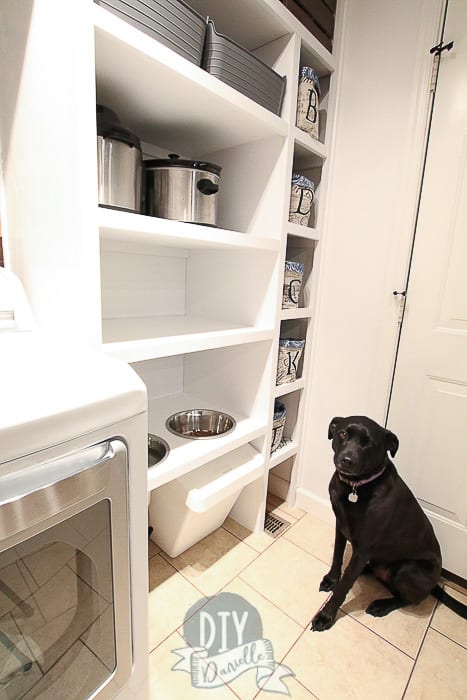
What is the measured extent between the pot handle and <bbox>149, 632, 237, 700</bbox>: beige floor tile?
1.46m

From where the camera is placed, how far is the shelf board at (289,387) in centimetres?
147

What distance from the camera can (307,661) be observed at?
105cm

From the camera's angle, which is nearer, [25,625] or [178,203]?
[25,625]

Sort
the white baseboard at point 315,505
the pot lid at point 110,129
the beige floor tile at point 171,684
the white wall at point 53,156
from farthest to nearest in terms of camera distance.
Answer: the white baseboard at point 315,505
the beige floor tile at point 171,684
the pot lid at point 110,129
the white wall at point 53,156

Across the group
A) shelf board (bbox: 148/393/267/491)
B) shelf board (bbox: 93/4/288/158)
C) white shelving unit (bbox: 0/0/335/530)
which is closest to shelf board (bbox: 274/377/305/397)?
white shelving unit (bbox: 0/0/335/530)

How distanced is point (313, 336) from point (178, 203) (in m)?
0.89

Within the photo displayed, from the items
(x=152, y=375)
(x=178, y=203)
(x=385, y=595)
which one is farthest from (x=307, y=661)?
(x=178, y=203)

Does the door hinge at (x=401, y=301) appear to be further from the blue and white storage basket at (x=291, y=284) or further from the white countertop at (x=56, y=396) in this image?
the white countertop at (x=56, y=396)

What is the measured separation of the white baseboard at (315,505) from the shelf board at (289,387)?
0.57m

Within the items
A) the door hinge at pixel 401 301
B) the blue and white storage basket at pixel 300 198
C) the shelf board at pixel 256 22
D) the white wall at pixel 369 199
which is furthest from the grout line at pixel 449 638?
the shelf board at pixel 256 22

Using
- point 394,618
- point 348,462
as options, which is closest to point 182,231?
point 348,462

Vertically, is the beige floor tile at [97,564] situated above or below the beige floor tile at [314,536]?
above

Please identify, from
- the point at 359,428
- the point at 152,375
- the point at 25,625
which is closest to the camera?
the point at 25,625

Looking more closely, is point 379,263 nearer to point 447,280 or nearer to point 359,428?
point 447,280
